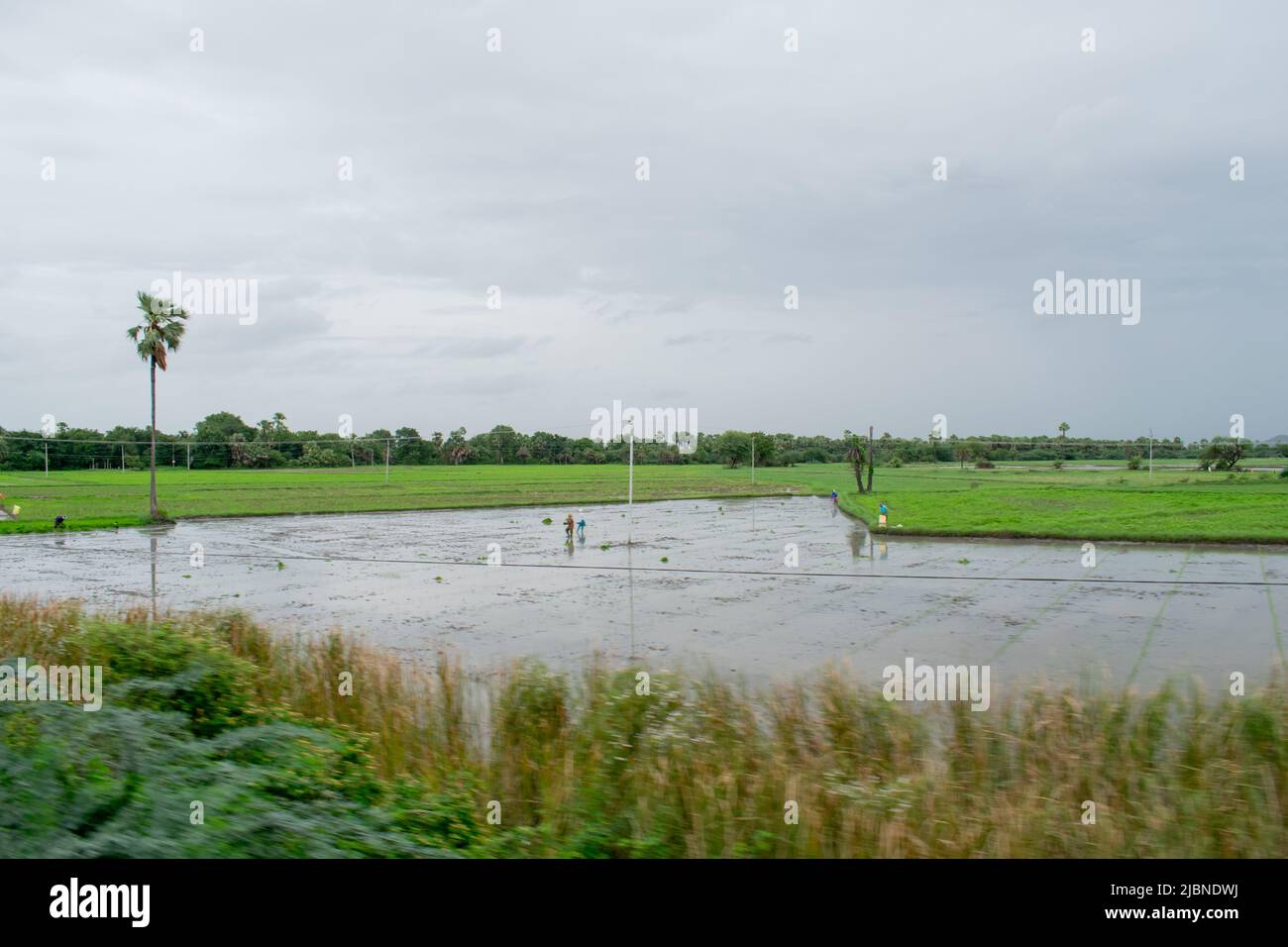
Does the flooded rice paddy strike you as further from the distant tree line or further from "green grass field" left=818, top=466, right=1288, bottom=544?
the distant tree line

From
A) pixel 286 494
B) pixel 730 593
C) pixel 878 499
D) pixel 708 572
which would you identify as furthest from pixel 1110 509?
pixel 286 494

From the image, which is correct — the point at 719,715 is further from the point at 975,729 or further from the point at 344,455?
the point at 344,455

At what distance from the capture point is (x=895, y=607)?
19.2 m

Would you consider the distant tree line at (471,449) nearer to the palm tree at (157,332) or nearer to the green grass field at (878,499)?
the green grass field at (878,499)

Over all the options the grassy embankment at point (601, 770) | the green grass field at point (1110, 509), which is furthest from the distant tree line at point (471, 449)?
the grassy embankment at point (601, 770)

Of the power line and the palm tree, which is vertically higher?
the palm tree

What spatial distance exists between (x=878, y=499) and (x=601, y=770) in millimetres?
54162

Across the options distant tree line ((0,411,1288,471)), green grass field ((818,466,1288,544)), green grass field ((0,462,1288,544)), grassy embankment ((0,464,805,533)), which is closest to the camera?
green grass field ((818,466,1288,544))

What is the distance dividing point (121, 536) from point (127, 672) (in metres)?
33.2

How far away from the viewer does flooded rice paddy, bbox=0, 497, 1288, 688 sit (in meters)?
14.4

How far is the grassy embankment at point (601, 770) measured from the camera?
4648mm

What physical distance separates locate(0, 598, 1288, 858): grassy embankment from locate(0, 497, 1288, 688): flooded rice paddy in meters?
2.94

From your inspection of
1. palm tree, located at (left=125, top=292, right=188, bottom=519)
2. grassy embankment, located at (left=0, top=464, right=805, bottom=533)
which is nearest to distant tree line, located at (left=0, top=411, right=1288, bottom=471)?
grassy embankment, located at (left=0, top=464, right=805, bottom=533)

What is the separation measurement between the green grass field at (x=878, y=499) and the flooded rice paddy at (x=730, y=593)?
14.2ft
